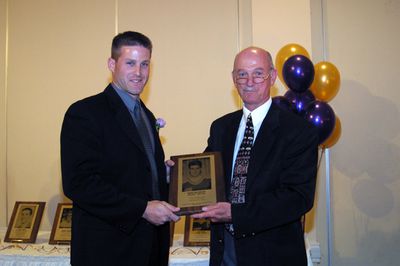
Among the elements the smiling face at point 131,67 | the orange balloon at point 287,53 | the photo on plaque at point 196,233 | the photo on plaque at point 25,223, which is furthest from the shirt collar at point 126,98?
the photo on plaque at point 25,223

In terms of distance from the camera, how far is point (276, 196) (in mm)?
2004

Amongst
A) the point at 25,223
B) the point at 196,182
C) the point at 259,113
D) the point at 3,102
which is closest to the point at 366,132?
the point at 259,113

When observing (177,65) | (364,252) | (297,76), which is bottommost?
(364,252)

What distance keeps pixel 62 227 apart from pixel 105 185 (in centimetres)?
175

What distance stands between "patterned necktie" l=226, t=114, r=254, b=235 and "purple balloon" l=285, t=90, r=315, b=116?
120cm

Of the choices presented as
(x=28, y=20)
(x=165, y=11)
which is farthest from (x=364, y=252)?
(x=28, y=20)

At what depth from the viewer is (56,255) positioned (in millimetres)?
3125

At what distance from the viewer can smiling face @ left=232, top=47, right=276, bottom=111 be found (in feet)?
7.33

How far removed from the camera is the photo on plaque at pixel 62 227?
11.3 ft

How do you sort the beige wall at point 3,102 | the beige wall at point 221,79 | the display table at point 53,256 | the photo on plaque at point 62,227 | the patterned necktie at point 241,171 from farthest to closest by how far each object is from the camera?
1. the beige wall at point 3,102
2. the beige wall at point 221,79
3. the photo on plaque at point 62,227
4. the display table at point 53,256
5. the patterned necktie at point 241,171

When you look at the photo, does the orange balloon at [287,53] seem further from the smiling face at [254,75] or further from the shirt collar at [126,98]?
the shirt collar at [126,98]

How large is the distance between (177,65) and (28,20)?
5.21 feet

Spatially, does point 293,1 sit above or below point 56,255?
above

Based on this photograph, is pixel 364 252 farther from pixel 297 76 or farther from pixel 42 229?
pixel 42 229
